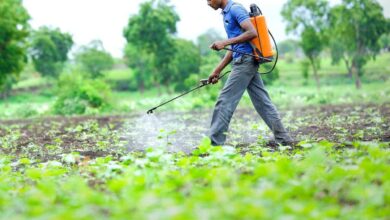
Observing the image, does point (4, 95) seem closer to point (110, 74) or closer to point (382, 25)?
point (110, 74)

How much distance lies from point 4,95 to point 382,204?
221 ft

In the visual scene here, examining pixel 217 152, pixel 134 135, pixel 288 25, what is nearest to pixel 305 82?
pixel 288 25

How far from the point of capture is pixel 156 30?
175ft

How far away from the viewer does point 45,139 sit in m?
10.7

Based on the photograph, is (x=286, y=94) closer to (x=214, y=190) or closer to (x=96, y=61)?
(x=214, y=190)

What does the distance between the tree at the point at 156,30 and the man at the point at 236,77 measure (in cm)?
4577

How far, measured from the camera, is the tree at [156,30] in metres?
52.8

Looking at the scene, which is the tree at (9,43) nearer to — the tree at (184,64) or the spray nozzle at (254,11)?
the spray nozzle at (254,11)

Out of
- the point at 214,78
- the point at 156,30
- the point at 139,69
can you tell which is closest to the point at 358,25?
the point at 156,30

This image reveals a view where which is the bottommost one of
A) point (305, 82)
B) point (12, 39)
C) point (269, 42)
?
point (305, 82)

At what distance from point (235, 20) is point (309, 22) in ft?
142

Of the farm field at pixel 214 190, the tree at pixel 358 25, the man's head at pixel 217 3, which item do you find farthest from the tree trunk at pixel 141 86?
the farm field at pixel 214 190

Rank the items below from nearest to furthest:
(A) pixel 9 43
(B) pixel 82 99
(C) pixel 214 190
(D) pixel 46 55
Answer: (C) pixel 214 190, (B) pixel 82 99, (A) pixel 9 43, (D) pixel 46 55

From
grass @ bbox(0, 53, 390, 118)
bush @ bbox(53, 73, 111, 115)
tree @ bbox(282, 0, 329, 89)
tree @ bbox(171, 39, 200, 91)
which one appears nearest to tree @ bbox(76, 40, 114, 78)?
grass @ bbox(0, 53, 390, 118)
